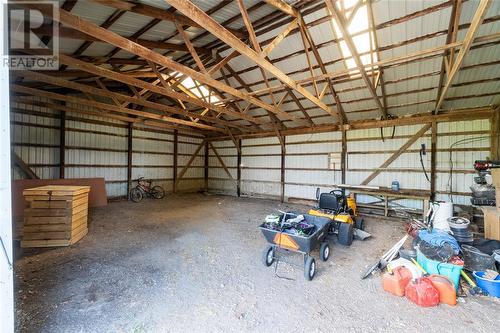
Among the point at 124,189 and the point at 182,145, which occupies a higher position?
the point at 182,145

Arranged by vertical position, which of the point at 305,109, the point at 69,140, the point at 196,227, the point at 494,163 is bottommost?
the point at 196,227

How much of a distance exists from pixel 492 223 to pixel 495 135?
11.4 feet

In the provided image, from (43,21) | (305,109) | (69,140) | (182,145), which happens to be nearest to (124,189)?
(69,140)

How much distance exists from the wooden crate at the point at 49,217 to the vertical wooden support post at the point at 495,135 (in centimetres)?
987

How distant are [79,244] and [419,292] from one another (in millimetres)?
5443

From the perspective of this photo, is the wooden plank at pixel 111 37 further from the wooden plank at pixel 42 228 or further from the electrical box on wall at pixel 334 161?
the electrical box on wall at pixel 334 161

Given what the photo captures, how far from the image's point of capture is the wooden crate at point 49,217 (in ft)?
12.8

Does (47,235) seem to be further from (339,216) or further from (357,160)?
(357,160)

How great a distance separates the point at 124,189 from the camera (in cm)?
941

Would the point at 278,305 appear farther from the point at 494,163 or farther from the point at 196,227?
the point at 494,163

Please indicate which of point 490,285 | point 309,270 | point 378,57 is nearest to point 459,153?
point 378,57

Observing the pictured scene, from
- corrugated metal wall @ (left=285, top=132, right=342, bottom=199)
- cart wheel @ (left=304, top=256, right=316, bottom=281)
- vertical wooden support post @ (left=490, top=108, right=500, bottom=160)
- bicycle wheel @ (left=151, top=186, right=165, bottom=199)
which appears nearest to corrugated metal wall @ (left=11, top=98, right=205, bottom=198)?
bicycle wheel @ (left=151, top=186, right=165, bottom=199)

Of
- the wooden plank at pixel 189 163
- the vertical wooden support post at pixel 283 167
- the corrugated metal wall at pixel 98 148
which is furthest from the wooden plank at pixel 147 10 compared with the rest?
the wooden plank at pixel 189 163

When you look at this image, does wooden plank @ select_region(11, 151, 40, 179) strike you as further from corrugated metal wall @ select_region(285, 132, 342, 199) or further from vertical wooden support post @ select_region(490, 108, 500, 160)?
vertical wooden support post @ select_region(490, 108, 500, 160)
